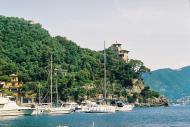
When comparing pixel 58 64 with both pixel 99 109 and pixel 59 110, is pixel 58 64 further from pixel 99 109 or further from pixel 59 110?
pixel 59 110

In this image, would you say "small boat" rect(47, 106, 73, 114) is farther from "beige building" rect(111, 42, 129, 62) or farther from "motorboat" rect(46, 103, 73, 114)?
"beige building" rect(111, 42, 129, 62)

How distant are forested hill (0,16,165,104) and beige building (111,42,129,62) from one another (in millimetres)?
6383

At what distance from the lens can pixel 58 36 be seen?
175 meters

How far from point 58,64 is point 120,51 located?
46379 mm

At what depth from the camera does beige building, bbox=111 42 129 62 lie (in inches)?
7249

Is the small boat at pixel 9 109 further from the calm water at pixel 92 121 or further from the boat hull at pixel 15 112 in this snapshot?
the calm water at pixel 92 121

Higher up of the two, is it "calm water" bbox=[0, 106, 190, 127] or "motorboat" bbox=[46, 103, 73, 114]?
"motorboat" bbox=[46, 103, 73, 114]

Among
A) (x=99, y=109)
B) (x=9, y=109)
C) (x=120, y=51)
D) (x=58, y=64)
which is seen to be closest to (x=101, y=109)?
(x=99, y=109)

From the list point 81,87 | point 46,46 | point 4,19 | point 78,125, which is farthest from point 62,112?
point 4,19

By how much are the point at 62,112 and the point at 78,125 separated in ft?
123

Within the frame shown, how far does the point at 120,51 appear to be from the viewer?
18625cm

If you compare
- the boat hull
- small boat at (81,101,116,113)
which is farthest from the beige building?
the boat hull

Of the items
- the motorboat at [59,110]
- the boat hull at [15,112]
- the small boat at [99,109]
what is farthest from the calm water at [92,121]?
the small boat at [99,109]

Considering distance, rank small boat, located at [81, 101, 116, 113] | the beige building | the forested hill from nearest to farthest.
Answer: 1. small boat, located at [81, 101, 116, 113]
2. the forested hill
3. the beige building
